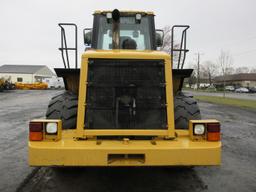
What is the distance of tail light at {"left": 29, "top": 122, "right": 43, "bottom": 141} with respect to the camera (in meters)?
3.77

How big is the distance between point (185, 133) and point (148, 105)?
2.18 feet

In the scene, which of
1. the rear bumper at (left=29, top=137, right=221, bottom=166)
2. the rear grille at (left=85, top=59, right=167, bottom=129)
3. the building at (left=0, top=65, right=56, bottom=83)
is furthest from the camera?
the building at (left=0, top=65, right=56, bottom=83)

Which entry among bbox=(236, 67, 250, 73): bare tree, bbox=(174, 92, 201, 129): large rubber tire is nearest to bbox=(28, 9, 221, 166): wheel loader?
bbox=(174, 92, 201, 129): large rubber tire

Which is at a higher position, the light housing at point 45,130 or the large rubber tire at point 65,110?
the large rubber tire at point 65,110

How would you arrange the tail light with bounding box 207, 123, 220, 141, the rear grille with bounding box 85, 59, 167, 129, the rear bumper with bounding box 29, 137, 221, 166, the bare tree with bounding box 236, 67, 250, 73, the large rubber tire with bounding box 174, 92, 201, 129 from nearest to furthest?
the rear bumper with bounding box 29, 137, 221, 166 < the tail light with bounding box 207, 123, 220, 141 < the rear grille with bounding box 85, 59, 167, 129 < the large rubber tire with bounding box 174, 92, 201, 129 < the bare tree with bounding box 236, 67, 250, 73

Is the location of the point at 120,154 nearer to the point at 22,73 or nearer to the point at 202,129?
the point at 202,129

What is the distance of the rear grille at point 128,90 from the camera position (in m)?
4.05

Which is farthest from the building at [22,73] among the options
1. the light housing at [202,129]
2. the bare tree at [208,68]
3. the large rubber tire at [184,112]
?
the light housing at [202,129]

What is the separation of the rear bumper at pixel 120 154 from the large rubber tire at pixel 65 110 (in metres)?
0.61

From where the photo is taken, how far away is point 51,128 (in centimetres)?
384

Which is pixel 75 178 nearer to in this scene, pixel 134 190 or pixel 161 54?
pixel 134 190

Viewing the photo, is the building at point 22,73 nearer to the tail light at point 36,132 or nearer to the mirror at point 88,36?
the mirror at point 88,36

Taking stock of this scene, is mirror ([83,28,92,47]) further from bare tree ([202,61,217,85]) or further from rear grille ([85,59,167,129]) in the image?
bare tree ([202,61,217,85])

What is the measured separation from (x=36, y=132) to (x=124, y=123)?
1195mm
